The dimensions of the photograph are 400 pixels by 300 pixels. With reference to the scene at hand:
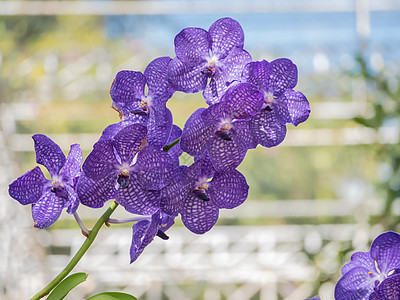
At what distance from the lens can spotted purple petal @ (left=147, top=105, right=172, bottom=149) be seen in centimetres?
29

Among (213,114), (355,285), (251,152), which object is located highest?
(213,114)

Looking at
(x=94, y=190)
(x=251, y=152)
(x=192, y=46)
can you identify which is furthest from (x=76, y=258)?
(x=251, y=152)

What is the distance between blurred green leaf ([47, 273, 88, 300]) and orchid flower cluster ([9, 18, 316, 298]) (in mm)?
33

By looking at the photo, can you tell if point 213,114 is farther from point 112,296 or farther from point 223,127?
point 112,296

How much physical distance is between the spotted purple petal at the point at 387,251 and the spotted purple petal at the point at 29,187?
195mm

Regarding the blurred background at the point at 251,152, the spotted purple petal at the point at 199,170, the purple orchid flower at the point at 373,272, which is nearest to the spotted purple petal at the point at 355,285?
the purple orchid flower at the point at 373,272

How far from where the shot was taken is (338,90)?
403 centimetres

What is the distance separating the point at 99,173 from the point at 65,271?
2.1 inches

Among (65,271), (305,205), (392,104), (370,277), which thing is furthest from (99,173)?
(305,205)

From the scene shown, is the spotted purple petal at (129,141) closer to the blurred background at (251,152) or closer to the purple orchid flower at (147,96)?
the purple orchid flower at (147,96)

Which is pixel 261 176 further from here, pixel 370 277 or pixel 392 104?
pixel 370 277

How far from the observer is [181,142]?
27 cm

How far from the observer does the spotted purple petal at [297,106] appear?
308mm

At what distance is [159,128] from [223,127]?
0.12ft
